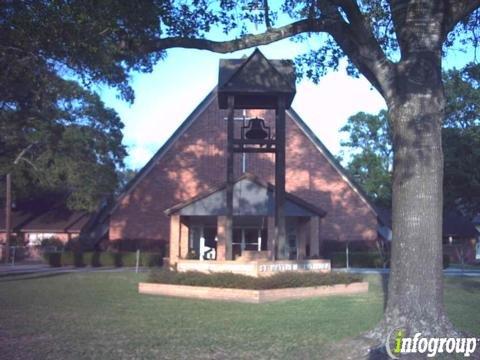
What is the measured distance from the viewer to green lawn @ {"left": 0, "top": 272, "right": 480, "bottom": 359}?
28.3 feet

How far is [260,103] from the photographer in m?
23.2

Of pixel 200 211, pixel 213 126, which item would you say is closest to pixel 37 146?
pixel 213 126

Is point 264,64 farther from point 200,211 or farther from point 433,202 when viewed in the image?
point 433,202

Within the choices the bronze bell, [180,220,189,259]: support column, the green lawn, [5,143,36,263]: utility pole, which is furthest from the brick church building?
the green lawn

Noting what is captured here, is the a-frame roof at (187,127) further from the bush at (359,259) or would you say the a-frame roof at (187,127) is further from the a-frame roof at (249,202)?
the a-frame roof at (249,202)

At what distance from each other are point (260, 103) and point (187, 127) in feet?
47.2

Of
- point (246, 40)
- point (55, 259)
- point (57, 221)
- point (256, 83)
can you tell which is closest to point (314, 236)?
point (256, 83)

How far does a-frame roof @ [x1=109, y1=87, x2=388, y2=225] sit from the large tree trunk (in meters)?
27.9

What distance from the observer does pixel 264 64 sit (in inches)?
899

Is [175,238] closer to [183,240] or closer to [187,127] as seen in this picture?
[183,240]

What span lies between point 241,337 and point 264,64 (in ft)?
48.7

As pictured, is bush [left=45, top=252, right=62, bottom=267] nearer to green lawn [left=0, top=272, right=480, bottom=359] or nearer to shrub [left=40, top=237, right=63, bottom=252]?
shrub [left=40, top=237, right=63, bottom=252]

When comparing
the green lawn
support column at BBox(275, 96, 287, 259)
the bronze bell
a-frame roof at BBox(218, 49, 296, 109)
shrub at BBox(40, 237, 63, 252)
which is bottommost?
the green lawn

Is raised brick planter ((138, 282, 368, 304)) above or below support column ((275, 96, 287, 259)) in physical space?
below
